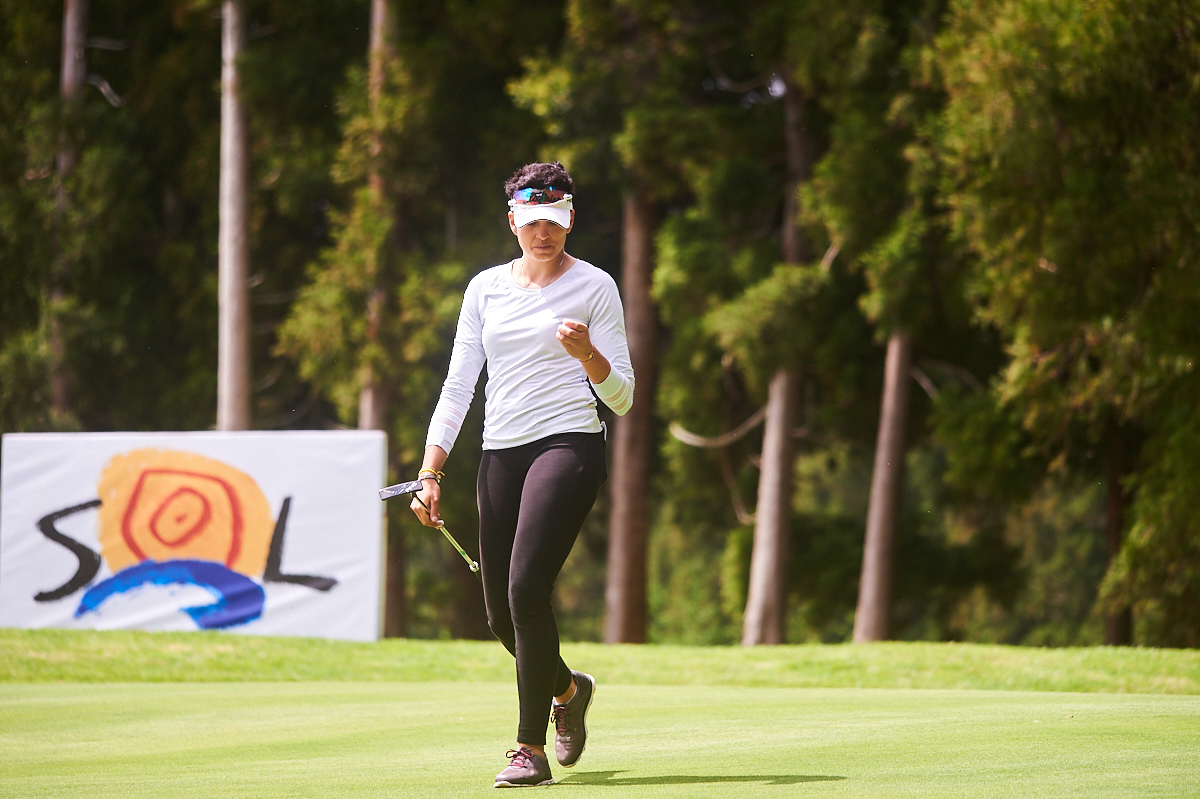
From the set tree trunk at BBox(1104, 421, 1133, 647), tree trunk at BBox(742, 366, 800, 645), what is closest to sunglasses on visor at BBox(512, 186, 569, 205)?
tree trunk at BBox(742, 366, 800, 645)

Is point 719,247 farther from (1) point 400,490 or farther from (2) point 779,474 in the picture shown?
(1) point 400,490

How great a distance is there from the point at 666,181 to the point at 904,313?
12.9 ft

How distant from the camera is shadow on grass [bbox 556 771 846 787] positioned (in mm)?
4391

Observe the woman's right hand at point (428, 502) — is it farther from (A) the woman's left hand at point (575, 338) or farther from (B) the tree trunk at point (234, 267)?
(B) the tree trunk at point (234, 267)

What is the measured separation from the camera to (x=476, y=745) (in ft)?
17.9

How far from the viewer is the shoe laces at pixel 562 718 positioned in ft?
16.2

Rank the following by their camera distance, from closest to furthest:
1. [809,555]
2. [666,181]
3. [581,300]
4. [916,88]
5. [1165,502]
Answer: [581,300], [1165,502], [916,88], [666,181], [809,555]

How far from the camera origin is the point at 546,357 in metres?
4.77

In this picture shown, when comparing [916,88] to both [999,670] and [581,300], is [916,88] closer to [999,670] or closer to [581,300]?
[999,670]

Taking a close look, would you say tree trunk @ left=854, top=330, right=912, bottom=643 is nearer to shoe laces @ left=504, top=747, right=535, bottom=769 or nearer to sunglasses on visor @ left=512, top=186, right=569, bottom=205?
sunglasses on visor @ left=512, top=186, right=569, bottom=205

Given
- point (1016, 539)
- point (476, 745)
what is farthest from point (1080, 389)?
point (1016, 539)

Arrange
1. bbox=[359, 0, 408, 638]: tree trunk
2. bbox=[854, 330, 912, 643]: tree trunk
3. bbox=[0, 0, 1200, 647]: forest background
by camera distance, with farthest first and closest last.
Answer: bbox=[359, 0, 408, 638]: tree trunk
bbox=[854, 330, 912, 643]: tree trunk
bbox=[0, 0, 1200, 647]: forest background

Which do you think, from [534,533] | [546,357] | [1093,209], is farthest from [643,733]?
[1093,209]

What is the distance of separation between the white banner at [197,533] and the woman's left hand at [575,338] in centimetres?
681
